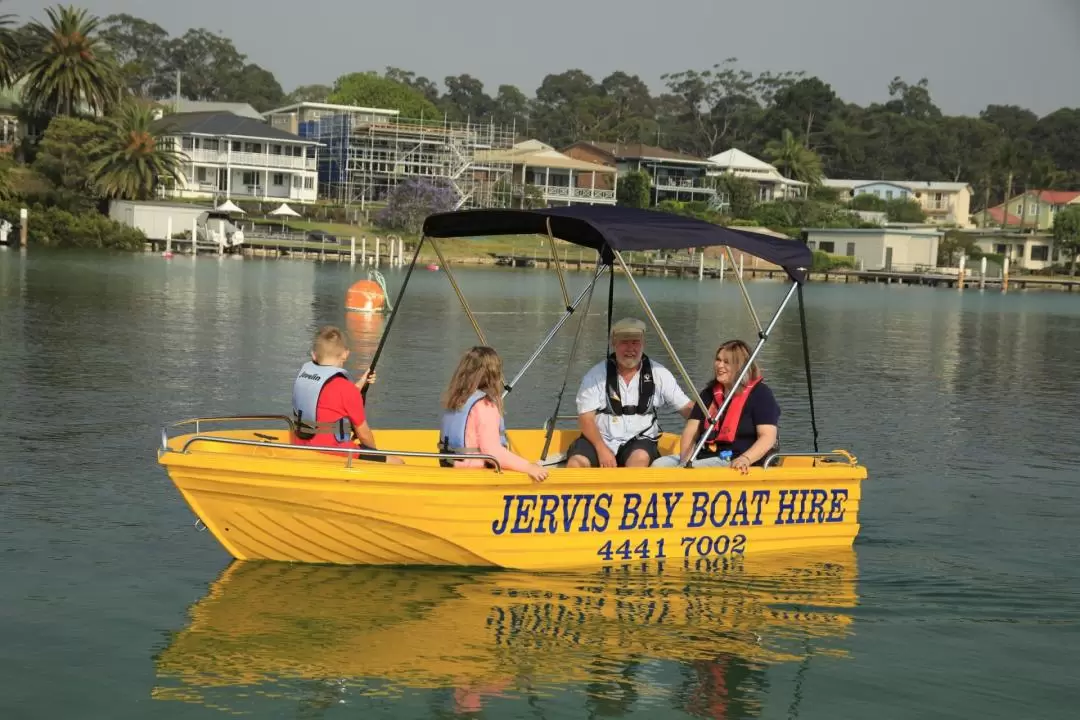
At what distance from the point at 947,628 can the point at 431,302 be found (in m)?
38.3

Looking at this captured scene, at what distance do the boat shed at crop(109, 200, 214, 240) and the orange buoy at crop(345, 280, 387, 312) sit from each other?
42363 millimetres

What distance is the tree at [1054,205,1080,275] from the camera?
99125 millimetres

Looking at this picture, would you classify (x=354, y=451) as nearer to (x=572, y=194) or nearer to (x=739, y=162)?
(x=572, y=194)

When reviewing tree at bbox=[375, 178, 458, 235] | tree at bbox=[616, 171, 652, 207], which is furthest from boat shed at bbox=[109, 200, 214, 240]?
tree at bbox=[616, 171, 652, 207]

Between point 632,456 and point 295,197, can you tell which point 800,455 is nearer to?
point 632,456

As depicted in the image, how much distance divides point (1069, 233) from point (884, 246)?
1485cm

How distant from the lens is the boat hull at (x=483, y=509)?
9461mm

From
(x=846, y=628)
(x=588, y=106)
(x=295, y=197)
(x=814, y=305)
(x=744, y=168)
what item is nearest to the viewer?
(x=846, y=628)

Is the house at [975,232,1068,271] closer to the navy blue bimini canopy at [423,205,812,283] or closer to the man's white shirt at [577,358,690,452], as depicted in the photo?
the navy blue bimini canopy at [423,205,812,283]

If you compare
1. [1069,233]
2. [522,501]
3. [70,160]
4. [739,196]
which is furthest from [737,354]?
[739,196]

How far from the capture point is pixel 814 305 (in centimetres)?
5959

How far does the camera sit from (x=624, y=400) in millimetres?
11055

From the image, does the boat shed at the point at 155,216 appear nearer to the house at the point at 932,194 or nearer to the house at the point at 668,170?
the house at the point at 668,170

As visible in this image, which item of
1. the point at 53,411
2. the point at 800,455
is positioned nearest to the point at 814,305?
the point at 53,411
